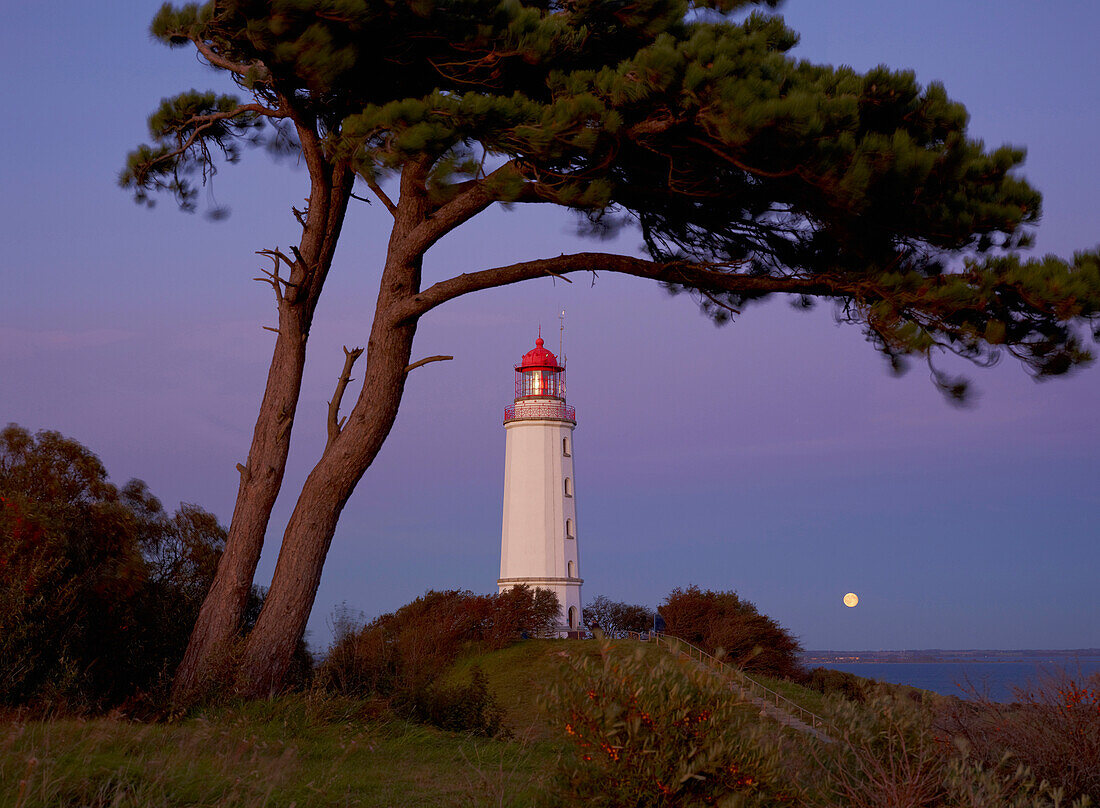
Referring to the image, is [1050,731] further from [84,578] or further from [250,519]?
[84,578]

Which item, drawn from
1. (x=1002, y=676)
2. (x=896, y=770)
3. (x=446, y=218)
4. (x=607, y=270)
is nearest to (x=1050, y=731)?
(x=1002, y=676)

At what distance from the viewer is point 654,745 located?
4449 millimetres

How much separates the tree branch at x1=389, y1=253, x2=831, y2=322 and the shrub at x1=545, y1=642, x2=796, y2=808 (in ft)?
17.2

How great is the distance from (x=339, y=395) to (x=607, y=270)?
291 cm

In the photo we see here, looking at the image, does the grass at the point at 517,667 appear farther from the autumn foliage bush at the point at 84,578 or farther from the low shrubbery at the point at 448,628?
the autumn foliage bush at the point at 84,578

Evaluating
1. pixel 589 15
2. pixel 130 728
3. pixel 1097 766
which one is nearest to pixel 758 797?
pixel 1097 766

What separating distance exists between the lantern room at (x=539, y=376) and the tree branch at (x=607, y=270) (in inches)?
944

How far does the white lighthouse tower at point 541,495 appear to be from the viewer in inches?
1273

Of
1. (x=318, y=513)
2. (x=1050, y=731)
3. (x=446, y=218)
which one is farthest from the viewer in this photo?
(x=446, y=218)

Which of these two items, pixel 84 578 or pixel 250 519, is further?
pixel 250 519

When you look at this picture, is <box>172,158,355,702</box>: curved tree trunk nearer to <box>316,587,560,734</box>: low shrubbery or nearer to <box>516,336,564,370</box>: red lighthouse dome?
<box>316,587,560,734</box>: low shrubbery

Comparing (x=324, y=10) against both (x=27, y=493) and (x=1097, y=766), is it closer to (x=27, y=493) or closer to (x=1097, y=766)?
(x=27, y=493)

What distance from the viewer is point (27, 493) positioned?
9.06m

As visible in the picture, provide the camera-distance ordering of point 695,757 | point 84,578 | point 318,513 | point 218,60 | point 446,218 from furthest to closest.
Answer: point 218,60
point 446,218
point 318,513
point 84,578
point 695,757
